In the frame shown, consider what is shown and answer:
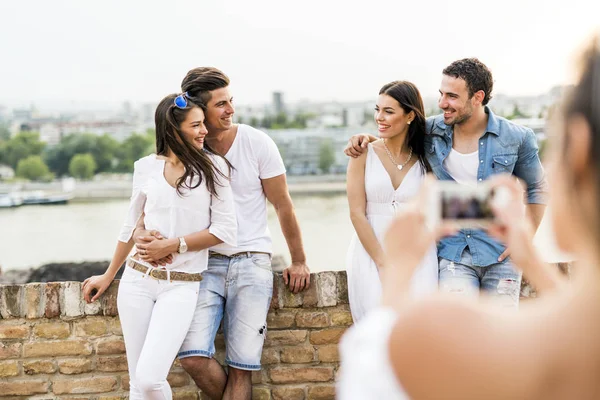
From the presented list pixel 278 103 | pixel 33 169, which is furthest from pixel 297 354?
pixel 278 103

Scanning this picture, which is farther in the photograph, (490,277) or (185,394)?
(185,394)

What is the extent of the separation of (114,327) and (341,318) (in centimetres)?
107

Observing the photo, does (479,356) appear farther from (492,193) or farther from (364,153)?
(364,153)

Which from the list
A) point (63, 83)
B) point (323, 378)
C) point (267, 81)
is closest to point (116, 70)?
point (63, 83)

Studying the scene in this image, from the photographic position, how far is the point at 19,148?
6931cm

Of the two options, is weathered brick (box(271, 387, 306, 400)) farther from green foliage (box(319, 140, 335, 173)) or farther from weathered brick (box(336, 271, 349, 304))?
green foliage (box(319, 140, 335, 173))

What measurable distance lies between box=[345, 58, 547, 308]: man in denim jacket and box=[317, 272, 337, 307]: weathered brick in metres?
0.53

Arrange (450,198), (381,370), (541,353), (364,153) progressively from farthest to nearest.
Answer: (364,153) < (450,198) < (381,370) < (541,353)

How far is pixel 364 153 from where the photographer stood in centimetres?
326

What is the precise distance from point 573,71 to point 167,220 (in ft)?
7.36

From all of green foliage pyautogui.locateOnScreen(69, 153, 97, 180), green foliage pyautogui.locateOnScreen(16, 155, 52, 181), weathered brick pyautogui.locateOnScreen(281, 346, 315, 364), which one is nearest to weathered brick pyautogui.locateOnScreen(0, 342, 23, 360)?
weathered brick pyautogui.locateOnScreen(281, 346, 315, 364)

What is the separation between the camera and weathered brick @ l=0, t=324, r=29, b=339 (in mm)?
3324

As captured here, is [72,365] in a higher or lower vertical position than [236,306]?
lower

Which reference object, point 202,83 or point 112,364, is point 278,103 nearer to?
point 202,83
